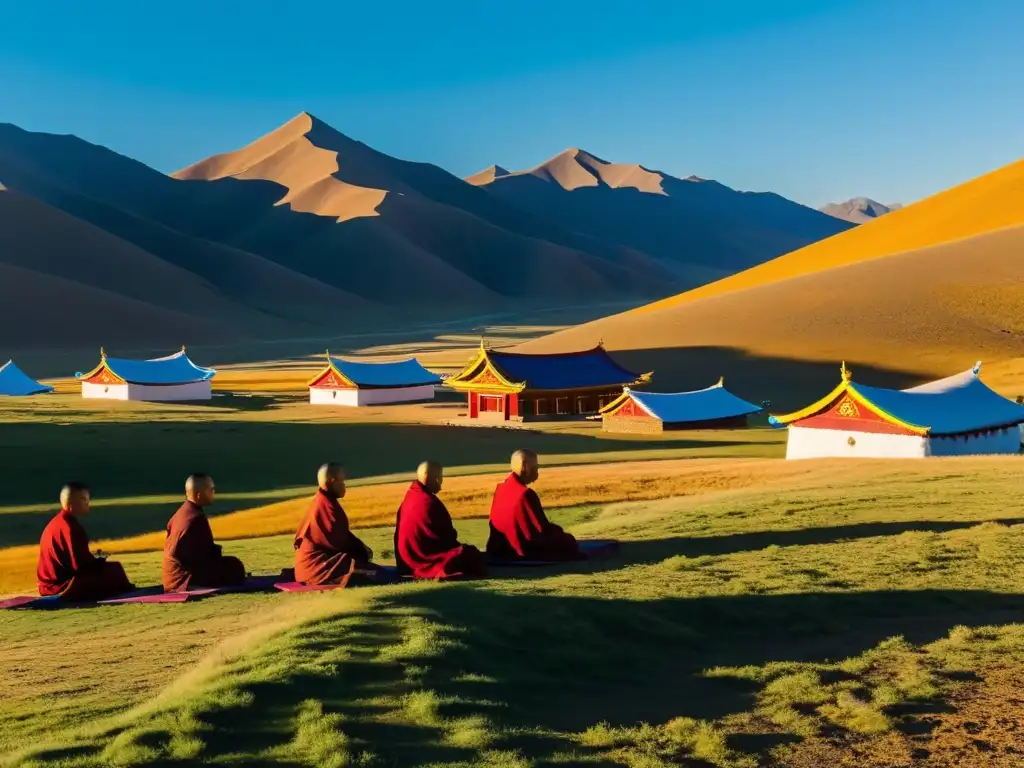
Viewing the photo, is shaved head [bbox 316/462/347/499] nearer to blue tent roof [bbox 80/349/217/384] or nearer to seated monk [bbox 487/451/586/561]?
seated monk [bbox 487/451/586/561]

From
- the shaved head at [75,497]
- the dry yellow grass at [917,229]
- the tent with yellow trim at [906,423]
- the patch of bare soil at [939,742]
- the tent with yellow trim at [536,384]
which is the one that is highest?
the dry yellow grass at [917,229]

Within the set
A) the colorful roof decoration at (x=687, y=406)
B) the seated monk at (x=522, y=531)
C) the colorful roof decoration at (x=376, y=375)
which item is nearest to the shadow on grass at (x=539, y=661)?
the seated monk at (x=522, y=531)

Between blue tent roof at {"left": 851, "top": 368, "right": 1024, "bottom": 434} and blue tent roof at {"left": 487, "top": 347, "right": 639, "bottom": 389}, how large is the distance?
23.2 m

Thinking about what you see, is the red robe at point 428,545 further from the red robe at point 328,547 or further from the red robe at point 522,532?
the red robe at point 522,532

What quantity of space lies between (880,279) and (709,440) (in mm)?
50337

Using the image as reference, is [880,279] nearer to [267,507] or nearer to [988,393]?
[988,393]

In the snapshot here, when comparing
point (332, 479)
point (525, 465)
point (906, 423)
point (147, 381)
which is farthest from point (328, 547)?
point (147, 381)

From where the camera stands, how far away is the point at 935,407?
1453 inches

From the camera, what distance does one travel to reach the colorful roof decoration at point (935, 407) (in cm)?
3581

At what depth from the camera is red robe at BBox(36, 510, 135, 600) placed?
1296 cm

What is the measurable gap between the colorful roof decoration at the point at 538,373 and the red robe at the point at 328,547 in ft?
147

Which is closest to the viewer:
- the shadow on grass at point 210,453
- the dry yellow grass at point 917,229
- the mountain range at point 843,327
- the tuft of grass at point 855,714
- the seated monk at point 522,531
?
the tuft of grass at point 855,714

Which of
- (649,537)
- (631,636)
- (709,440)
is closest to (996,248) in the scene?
(709,440)

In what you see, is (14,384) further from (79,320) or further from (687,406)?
(79,320)
